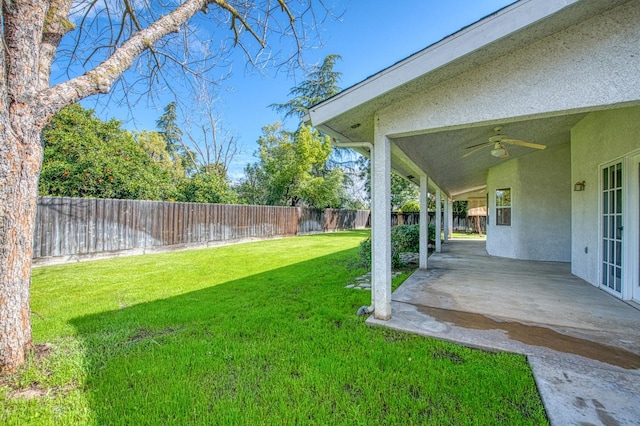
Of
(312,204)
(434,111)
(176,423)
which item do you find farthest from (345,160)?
(176,423)

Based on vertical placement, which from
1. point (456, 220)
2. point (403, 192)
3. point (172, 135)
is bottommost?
point (456, 220)

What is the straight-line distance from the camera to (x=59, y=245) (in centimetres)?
786

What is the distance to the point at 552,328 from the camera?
3.45 meters

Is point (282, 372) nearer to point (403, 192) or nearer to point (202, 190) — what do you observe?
point (202, 190)

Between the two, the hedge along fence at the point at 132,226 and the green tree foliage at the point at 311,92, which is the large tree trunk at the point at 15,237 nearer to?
the hedge along fence at the point at 132,226

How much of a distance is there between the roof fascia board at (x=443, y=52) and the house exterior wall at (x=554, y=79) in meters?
0.36

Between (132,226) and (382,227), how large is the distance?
30.4 ft

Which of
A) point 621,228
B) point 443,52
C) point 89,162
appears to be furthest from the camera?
point 89,162

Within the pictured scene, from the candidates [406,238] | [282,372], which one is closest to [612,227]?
[406,238]

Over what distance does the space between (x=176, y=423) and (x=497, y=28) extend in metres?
4.31

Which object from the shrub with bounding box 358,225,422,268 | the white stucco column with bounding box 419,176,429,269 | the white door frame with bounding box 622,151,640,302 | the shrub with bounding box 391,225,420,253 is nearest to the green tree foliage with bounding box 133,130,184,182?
the shrub with bounding box 391,225,420,253

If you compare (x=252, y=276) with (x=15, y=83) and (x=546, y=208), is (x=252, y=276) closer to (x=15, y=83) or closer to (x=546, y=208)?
(x=15, y=83)

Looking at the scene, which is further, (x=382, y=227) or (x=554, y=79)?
(x=382, y=227)

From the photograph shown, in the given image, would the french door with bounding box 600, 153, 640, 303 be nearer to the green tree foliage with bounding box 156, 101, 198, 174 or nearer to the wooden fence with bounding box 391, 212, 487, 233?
the wooden fence with bounding box 391, 212, 487, 233
